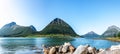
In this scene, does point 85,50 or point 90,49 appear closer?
point 85,50

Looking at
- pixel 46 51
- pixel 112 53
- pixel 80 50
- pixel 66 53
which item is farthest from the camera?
pixel 46 51

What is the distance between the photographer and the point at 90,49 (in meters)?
30.1

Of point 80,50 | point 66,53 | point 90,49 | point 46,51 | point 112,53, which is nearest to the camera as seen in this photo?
point 112,53

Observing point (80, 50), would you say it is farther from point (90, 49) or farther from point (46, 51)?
point (46, 51)

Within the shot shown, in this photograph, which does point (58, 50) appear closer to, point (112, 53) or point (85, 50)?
point (85, 50)

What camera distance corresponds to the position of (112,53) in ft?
61.0

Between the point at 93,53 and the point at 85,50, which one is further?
the point at 93,53

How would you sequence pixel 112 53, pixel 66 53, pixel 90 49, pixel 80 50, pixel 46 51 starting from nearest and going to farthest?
pixel 112 53 < pixel 80 50 < pixel 90 49 < pixel 66 53 < pixel 46 51

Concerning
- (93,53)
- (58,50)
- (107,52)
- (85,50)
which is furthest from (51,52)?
(107,52)

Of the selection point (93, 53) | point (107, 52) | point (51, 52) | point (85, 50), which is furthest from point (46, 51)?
point (107, 52)

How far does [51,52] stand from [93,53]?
7688mm

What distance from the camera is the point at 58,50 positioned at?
3634 centimetres

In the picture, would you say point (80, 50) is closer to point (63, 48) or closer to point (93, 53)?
point (93, 53)

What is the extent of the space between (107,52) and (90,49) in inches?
443
